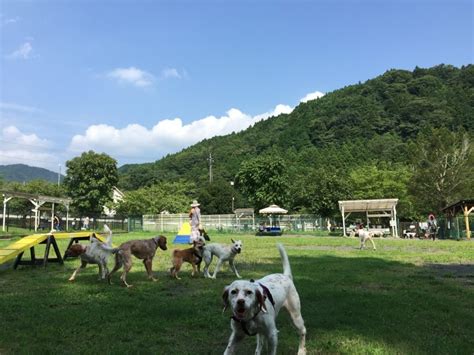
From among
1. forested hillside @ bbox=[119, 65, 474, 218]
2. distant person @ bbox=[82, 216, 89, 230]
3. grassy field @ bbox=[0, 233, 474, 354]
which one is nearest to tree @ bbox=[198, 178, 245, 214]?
forested hillside @ bbox=[119, 65, 474, 218]

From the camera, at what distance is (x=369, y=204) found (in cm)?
3422

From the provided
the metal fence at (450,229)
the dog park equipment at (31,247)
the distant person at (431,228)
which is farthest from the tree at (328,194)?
the dog park equipment at (31,247)

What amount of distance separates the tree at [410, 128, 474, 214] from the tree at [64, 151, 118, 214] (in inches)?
1355

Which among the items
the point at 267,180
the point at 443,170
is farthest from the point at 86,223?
the point at 443,170

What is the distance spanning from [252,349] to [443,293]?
16.2 feet

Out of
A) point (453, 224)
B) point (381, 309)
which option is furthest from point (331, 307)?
point (453, 224)

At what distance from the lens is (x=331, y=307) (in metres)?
6.36

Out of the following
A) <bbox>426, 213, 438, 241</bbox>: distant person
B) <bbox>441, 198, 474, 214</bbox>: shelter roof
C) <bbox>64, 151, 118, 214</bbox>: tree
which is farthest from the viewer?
<bbox>64, 151, 118, 214</bbox>: tree

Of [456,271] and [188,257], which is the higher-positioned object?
[188,257]

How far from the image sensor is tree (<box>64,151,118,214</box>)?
162 feet

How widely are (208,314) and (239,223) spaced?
36.3m

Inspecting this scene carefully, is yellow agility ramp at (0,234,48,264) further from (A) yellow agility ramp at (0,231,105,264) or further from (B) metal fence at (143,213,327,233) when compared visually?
(B) metal fence at (143,213,327,233)

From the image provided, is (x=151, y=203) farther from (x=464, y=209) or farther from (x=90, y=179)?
(x=464, y=209)

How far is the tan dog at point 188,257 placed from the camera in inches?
371
